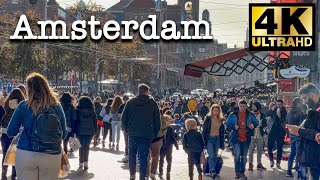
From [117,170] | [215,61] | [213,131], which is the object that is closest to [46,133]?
[213,131]

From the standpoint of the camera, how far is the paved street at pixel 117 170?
1398 centimetres

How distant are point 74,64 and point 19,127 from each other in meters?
58.7

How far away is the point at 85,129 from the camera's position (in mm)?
14625

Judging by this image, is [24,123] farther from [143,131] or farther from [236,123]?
[236,123]

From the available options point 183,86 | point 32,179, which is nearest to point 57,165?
point 32,179

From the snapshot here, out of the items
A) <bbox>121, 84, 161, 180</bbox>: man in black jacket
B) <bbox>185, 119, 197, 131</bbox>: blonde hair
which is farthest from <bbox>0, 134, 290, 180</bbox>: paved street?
<bbox>121, 84, 161, 180</bbox>: man in black jacket

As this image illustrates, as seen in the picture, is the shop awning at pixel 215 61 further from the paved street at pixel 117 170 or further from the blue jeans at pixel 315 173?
the blue jeans at pixel 315 173

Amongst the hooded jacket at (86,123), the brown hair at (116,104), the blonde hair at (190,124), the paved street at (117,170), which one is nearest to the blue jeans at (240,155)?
the paved street at (117,170)

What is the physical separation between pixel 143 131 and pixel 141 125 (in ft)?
0.36

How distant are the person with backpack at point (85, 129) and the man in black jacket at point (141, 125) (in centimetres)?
283

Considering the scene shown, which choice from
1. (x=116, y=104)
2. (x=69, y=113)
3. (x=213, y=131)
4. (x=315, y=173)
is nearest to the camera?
(x=315, y=173)

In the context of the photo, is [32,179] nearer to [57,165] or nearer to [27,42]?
[57,165]

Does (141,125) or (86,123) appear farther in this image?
(86,123)

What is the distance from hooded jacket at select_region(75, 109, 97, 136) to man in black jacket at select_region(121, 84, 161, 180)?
282 centimetres
